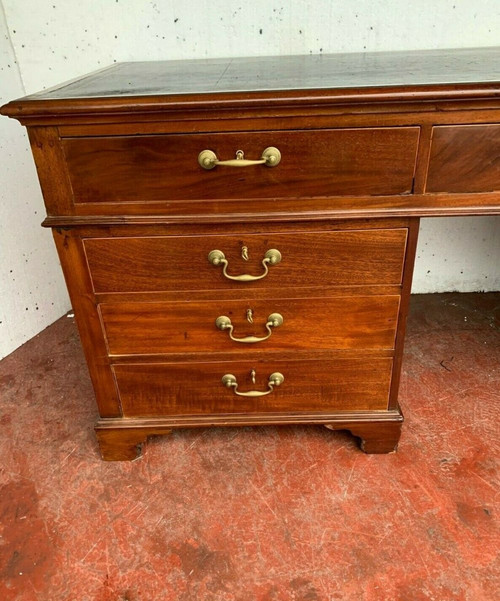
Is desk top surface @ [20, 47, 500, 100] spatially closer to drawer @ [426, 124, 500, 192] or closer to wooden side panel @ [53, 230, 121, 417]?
drawer @ [426, 124, 500, 192]

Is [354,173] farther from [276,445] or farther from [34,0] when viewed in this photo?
[34,0]

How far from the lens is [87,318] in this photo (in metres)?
1.15

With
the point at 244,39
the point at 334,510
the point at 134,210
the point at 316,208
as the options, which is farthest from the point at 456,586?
the point at 244,39

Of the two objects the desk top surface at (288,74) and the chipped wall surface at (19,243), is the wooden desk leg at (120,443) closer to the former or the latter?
the chipped wall surface at (19,243)

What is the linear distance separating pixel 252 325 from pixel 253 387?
0.62 ft

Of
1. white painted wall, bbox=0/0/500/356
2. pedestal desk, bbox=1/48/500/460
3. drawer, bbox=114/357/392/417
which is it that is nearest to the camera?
pedestal desk, bbox=1/48/500/460

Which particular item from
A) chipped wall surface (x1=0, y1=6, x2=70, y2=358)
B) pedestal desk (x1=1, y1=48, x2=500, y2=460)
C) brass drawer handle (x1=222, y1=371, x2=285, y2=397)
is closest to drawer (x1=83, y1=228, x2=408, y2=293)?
pedestal desk (x1=1, y1=48, x2=500, y2=460)

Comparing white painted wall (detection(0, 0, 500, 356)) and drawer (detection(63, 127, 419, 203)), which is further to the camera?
white painted wall (detection(0, 0, 500, 356))

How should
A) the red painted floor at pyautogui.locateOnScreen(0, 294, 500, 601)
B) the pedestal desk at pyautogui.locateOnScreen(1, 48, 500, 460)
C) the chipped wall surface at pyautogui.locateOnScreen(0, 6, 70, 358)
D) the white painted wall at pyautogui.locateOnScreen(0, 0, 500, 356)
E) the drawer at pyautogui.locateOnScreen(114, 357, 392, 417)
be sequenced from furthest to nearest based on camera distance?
the chipped wall surface at pyautogui.locateOnScreen(0, 6, 70, 358) < the white painted wall at pyautogui.locateOnScreen(0, 0, 500, 356) < the drawer at pyautogui.locateOnScreen(114, 357, 392, 417) < the red painted floor at pyautogui.locateOnScreen(0, 294, 500, 601) < the pedestal desk at pyautogui.locateOnScreen(1, 48, 500, 460)

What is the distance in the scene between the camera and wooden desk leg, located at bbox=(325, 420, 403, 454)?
1.28m

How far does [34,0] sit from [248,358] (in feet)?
4.48

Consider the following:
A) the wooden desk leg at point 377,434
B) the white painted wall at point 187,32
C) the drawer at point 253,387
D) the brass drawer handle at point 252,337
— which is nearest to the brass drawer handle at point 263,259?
the brass drawer handle at point 252,337

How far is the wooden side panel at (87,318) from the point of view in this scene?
106 centimetres

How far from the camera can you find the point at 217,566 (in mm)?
1069
